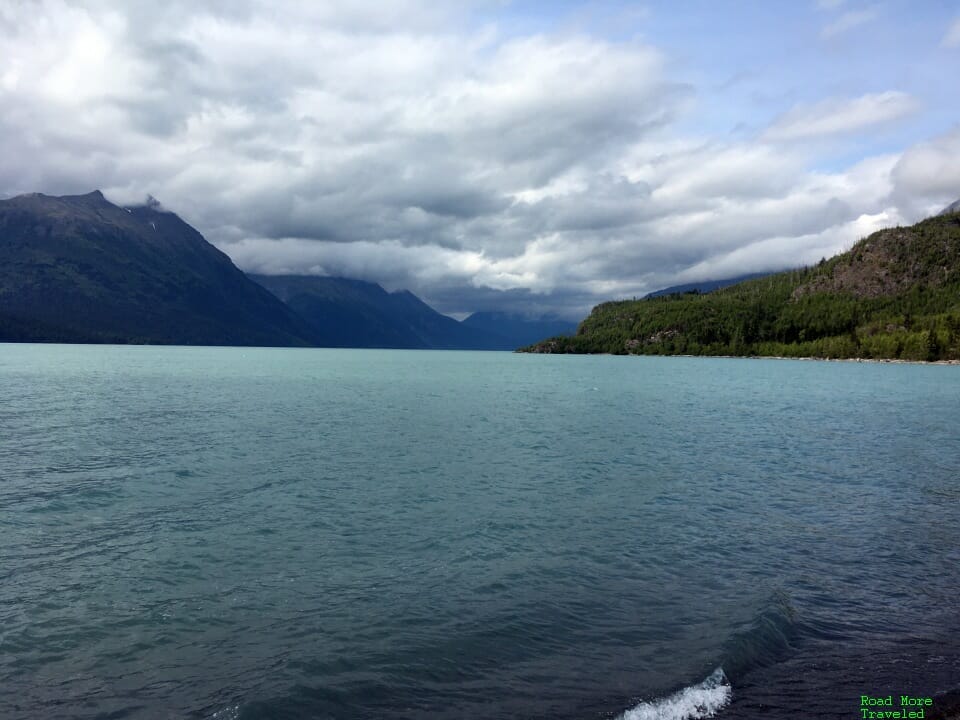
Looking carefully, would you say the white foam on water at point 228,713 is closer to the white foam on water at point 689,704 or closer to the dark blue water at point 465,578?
the dark blue water at point 465,578

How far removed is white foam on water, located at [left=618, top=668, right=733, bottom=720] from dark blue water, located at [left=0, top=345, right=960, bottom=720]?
0.26ft

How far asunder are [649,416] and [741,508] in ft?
158

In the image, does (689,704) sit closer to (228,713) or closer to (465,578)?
(465,578)

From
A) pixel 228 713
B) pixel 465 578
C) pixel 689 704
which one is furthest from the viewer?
pixel 465 578

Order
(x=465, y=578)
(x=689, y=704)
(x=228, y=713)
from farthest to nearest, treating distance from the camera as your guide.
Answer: (x=465, y=578) < (x=689, y=704) < (x=228, y=713)

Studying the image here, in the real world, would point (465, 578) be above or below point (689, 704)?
below

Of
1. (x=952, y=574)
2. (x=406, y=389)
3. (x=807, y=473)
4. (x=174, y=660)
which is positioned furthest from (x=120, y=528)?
(x=406, y=389)

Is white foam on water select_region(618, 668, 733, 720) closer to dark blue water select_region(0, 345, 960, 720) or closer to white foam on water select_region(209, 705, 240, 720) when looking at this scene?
dark blue water select_region(0, 345, 960, 720)

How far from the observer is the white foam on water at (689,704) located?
14.4 metres

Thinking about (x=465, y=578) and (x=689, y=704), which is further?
(x=465, y=578)

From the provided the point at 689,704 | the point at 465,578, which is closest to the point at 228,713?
the point at 465,578

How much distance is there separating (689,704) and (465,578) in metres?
10.5

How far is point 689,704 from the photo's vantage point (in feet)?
48.7

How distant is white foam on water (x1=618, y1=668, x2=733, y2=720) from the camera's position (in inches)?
568
